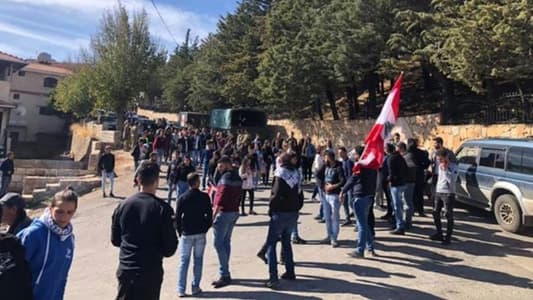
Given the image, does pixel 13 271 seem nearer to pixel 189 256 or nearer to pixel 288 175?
pixel 189 256

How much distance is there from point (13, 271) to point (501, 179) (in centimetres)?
1022

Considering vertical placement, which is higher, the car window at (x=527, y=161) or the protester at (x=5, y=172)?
the car window at (x=527, y=161)

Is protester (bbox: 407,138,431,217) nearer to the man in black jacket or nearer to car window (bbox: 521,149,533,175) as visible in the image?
car window (bbox: 521,149,533,175)

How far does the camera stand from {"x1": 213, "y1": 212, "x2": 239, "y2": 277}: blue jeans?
22.0 ft

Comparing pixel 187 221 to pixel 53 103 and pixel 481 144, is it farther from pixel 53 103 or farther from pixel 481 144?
pixel 53 103

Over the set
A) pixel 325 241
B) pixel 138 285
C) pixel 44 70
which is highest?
pixel 44 70

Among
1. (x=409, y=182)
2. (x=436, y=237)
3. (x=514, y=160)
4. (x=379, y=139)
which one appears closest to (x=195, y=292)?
(x=379, y=139)

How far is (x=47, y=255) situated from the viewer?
345 centimetres

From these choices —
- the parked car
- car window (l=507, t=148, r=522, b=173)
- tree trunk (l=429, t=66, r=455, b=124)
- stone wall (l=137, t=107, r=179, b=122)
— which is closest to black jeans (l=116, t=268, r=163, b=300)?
the parked car

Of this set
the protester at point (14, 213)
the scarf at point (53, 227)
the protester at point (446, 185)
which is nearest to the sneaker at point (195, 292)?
the protester at point (14, 213)

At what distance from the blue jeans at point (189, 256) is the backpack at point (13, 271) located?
10.4 ft

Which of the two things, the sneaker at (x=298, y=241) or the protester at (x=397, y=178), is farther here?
the protester at (x=397, y=178)

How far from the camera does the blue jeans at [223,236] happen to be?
22.0 ft

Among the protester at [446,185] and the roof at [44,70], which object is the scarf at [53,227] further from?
the roof at [44,70]
